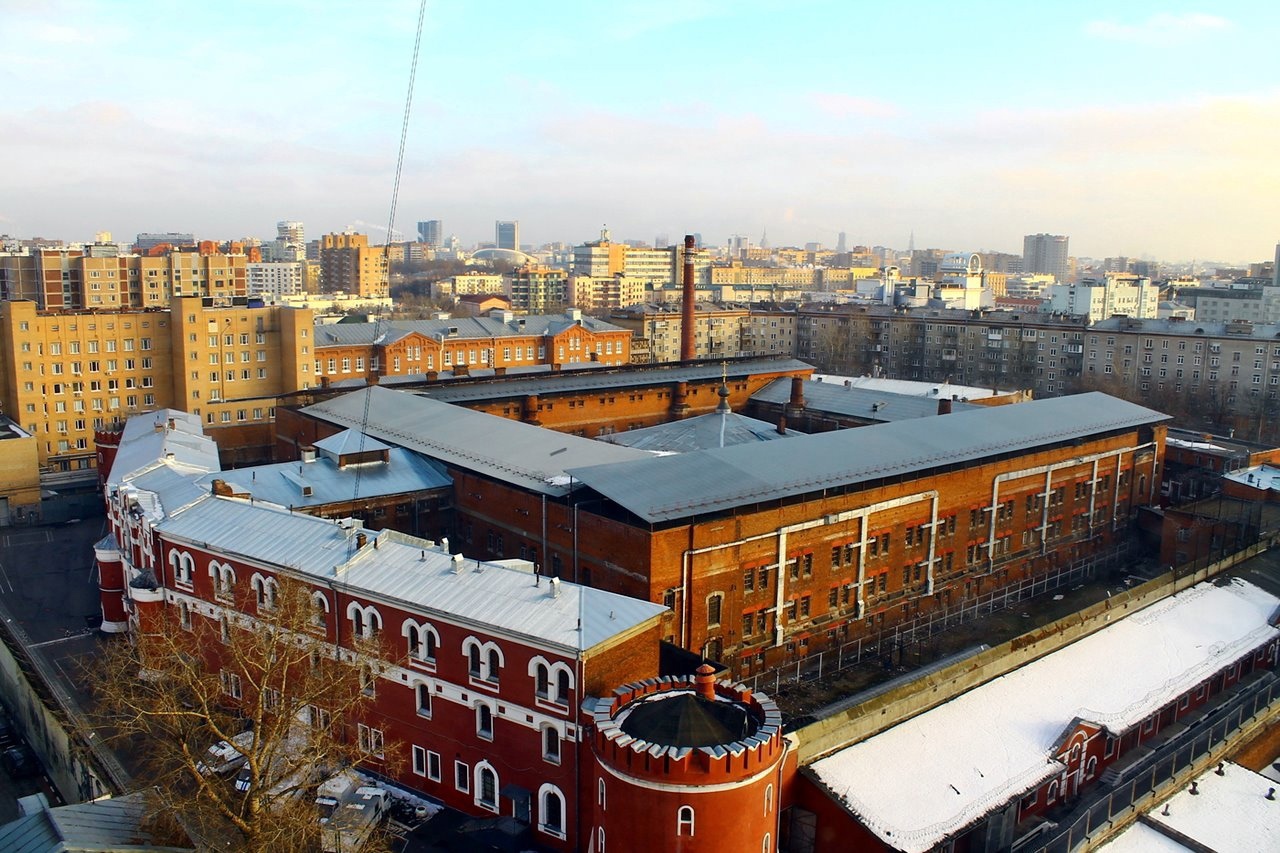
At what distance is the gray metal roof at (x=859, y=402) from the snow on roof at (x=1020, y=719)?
19037mm

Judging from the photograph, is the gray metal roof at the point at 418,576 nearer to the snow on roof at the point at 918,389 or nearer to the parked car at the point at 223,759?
the parked car at the point at 223,759

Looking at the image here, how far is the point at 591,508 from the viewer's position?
1225 inches

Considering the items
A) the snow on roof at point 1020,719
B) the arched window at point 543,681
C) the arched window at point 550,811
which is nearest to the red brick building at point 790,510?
the arched window at point 543,681

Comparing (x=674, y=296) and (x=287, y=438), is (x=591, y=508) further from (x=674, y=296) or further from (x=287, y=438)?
(x=674, y=296)

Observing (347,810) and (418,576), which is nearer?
(347,810)

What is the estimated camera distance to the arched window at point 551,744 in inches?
850

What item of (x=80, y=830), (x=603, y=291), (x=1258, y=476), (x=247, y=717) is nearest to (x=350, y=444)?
(x=247, y=717)

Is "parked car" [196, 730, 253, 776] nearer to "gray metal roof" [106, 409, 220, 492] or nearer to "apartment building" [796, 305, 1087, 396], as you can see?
"gray metal roof" [106, 409, 220, 492]

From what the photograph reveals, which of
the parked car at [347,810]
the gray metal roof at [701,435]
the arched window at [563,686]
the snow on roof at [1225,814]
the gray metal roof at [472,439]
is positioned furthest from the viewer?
the gray metal roof at [701,435]

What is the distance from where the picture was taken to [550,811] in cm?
2183

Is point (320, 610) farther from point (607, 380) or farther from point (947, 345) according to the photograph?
point (947, 345)

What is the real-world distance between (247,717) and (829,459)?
1975cm

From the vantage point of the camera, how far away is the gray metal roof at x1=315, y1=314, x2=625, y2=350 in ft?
231

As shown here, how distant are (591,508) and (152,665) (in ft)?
43.5
